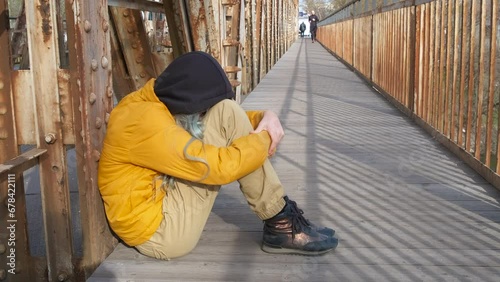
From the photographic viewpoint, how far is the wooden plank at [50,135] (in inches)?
100

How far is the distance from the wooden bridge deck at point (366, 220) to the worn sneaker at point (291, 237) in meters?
0.04

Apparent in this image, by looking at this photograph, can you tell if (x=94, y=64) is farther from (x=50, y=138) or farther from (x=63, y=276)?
(x=63, y=276)

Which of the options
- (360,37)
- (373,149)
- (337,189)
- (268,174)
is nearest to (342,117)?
(373,149)

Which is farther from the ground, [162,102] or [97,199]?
[162,102]

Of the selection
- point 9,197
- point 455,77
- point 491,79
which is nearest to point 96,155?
point 9,197

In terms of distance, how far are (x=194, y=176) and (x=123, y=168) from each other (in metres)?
0.33

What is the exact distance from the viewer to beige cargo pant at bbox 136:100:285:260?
8.84 feet

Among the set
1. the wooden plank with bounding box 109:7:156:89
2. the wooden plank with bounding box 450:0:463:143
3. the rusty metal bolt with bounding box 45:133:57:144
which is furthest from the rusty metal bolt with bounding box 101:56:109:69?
the wooden plank with bounding box 450:0:463:143

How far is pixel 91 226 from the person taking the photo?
269 cm

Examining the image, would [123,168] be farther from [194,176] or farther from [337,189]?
[337,189]

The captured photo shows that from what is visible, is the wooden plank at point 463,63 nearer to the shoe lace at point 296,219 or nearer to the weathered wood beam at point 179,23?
the weathered wood beam at point 179,23

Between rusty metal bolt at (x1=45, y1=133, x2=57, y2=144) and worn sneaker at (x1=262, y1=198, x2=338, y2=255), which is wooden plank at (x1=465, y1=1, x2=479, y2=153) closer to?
worn sneaker at (x1=262, y1=198, x2=338, y2=255)

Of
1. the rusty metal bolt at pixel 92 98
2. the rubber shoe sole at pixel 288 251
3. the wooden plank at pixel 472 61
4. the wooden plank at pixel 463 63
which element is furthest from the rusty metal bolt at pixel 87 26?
the wooden plank at pixel 463 63

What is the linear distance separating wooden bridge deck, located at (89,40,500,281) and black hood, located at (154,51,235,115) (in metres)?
0.72
